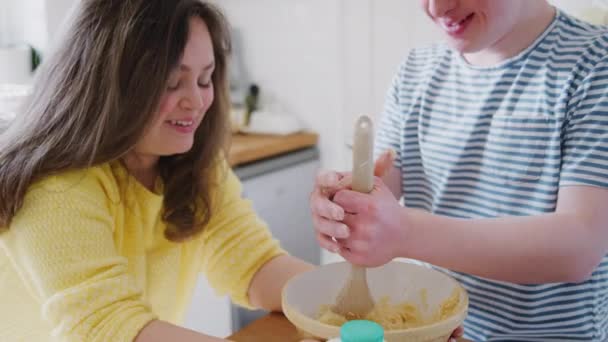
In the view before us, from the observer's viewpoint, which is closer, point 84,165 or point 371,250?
point 371,250

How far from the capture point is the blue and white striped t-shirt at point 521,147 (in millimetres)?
981

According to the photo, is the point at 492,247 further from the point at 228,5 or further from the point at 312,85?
the point at 228,5

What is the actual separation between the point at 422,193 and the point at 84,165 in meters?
0.58

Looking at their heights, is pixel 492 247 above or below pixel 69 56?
below

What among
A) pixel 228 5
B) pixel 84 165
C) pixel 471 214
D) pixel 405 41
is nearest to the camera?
pixel 84 165

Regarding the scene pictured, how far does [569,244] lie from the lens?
89cm

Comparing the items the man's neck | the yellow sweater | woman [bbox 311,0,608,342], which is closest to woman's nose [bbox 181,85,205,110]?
the yellow sweater

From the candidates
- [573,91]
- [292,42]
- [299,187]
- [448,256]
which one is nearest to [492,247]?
[448,256]

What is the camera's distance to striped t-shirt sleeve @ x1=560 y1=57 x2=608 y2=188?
93 cm

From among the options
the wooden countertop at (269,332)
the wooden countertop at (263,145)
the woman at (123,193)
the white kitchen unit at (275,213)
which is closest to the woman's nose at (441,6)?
the woman at (123,193)

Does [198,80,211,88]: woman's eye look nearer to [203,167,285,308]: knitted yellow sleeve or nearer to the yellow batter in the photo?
[203,167,285,308]: knitted yellow sleeve

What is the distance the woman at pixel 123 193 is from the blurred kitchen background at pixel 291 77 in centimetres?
85

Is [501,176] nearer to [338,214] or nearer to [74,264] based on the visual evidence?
[338,214]

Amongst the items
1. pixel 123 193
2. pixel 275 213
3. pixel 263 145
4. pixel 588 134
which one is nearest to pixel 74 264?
pixel 123 193
